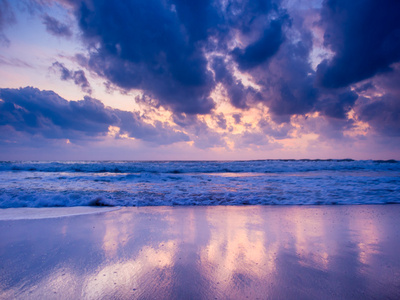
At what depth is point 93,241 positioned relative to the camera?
3682mm

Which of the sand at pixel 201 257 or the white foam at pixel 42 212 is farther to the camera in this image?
the white foam at pixel 42 212

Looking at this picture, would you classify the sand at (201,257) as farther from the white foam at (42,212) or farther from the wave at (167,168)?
the wave at (167,168)

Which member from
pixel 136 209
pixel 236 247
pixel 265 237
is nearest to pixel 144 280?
pixel 236 247

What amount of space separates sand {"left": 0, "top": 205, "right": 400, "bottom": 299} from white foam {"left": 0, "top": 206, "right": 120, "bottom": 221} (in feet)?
1.34

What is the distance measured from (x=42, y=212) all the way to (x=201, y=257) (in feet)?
17.6

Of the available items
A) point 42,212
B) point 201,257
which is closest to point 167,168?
point 42,212

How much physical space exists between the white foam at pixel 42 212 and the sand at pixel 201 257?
409mm

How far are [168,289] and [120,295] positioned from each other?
466 mm

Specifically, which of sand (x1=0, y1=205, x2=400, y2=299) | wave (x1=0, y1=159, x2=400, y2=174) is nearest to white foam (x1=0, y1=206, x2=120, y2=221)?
sand (x1=0, y1=205, x2=400, y2=299)

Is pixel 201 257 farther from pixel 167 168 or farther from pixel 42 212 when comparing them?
pixel 167 168

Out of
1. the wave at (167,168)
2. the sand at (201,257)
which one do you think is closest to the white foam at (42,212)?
the sand at (201,257)

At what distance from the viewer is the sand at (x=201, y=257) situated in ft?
7.23

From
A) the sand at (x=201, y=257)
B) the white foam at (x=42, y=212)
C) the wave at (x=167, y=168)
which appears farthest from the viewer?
the wave at (x=167, y=168)

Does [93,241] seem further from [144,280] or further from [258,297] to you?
[258,297]
